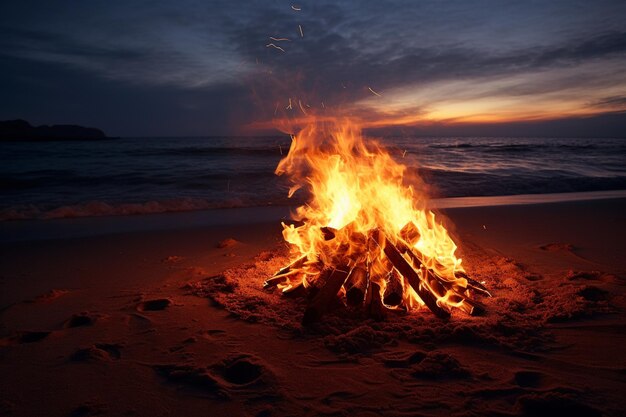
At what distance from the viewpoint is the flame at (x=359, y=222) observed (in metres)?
4.56

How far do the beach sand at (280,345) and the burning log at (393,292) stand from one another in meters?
0.24

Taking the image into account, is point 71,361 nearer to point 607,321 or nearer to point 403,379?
point 403,379

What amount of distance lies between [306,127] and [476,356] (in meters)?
3.71

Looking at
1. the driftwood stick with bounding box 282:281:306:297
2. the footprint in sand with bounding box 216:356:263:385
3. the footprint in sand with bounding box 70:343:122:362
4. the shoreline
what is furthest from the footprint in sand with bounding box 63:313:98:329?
the shoreline

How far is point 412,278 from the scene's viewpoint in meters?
4.28

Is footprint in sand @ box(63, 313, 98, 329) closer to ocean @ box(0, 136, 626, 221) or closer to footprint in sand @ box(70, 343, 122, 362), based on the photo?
footprint in sand @ box(70, 343, 122, 362)

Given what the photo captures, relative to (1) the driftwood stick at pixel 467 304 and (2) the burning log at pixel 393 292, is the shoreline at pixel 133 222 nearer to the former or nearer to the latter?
(2) the burning log at pixel 393 292

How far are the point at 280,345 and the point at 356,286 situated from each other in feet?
3.38

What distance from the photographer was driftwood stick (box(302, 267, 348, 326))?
158 inches

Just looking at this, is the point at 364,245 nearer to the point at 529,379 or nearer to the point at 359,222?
the point at 359,222

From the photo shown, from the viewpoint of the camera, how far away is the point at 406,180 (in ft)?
67.4

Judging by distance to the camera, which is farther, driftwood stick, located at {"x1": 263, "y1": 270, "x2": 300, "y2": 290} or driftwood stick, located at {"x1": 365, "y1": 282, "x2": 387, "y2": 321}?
driftwood stick, located at {"x1": 263, "y1": 270, "x2": 300, "y2": 290}

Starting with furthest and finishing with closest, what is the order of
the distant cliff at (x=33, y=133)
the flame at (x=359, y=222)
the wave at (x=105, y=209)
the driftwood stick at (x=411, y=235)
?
the distant cliff at (x=33, y=133) → the wave at (x=105, y=209) → the driftwood stick at (x=411, y=235) → the flame at (x=359, y=222)

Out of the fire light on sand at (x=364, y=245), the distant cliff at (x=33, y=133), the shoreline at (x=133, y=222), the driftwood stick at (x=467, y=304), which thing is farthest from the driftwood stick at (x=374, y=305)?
the distant cliff at (x=33, y=133)
